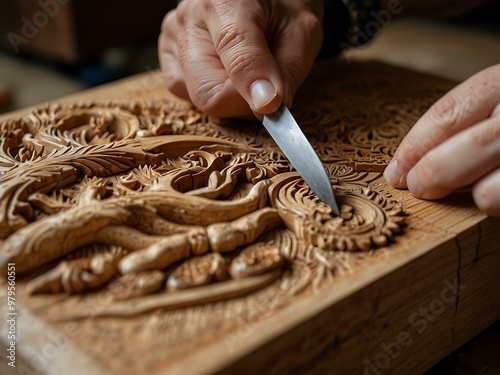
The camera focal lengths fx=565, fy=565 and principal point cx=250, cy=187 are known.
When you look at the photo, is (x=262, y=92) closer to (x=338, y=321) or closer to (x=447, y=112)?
(x=447, y=112)

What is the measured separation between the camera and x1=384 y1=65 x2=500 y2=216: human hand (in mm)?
921

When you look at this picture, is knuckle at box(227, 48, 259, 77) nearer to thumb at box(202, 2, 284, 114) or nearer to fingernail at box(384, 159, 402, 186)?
thumb at box(202, 2, 284, 114)

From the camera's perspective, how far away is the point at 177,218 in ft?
3.01

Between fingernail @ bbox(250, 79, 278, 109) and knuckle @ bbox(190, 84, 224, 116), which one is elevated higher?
fingernail @ bbox(250, 79, 278, 109)

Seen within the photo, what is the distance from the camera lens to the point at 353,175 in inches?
42.6

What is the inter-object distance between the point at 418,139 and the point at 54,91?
1.70 m

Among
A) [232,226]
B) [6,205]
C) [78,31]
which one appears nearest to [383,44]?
[78,31]

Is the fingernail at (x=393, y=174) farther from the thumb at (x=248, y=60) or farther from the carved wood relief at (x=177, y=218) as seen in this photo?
the thumb at (x=248, y=60)

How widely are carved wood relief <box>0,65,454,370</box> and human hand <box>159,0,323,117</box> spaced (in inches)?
3.6

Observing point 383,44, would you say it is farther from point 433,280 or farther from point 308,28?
point 433,280
